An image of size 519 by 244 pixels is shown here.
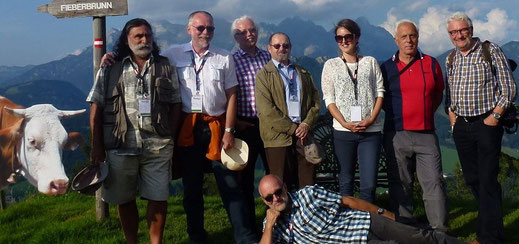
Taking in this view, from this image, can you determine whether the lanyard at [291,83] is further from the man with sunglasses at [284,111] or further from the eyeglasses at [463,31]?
the eyeglasses at [463,31]

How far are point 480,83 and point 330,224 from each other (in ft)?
7.30

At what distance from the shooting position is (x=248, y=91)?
5523 millimetres

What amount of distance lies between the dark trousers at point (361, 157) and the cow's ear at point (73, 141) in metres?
2.87

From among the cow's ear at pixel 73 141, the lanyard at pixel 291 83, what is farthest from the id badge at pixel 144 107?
the lanyard at pixel 291 83

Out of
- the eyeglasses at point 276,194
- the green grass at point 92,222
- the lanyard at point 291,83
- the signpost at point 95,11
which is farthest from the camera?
the green grass at point 92,222

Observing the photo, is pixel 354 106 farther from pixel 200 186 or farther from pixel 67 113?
pixel 67 113

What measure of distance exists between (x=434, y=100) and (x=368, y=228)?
184 centimetres

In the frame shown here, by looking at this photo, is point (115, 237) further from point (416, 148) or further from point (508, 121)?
point (508, 121)

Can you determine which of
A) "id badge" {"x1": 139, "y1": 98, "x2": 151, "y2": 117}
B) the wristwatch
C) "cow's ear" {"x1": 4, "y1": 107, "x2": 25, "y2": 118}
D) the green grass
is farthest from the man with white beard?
the green grass

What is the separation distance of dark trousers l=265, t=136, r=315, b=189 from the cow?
2195 mm

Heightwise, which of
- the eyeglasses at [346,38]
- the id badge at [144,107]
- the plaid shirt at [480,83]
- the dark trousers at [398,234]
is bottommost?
the dark trousers at [398,234]

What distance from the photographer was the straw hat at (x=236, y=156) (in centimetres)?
505

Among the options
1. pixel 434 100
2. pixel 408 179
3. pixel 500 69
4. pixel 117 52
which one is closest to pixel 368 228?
pixel 408 179

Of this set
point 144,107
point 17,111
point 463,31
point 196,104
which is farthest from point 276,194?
point 17,111
